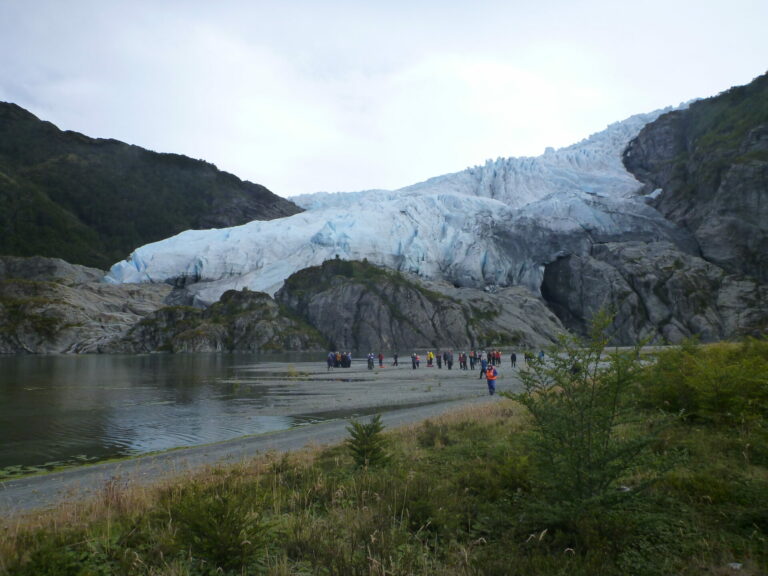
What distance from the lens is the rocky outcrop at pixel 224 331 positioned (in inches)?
3809

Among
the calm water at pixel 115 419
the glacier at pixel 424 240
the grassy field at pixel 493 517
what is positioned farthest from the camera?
the glacier at pixel 424 240

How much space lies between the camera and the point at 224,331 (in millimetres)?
98500

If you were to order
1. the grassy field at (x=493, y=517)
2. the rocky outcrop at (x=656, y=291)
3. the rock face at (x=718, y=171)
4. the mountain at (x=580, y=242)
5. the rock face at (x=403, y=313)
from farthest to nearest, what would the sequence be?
the rock face at (x=718, y=171) < the mountain at (x=580, y=242) < the rock face at (x=403, y=313) < the rocky outcrop at (x=656, y=291) < the grassy field at (x=493, y=517)

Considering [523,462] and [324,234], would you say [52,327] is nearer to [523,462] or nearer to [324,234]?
[324,234]

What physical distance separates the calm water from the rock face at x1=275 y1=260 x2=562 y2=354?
70.6 m

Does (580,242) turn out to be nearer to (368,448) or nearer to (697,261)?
(697,261)

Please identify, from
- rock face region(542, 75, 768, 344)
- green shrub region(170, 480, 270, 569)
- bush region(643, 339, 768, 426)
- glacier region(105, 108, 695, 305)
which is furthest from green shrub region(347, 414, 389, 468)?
glacier region(105, 108, 695, 305)

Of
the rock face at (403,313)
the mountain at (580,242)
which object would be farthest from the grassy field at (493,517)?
the mountain at (580,242)

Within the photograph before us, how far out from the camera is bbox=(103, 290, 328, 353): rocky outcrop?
96.8 meters

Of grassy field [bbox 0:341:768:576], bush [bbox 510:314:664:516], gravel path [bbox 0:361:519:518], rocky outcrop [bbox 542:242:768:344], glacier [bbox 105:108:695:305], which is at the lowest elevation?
gravel path [bbox 0:361:519:518]

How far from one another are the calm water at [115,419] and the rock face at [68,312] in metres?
73.8

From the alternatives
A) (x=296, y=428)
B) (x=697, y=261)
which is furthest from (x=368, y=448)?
(x=697, y=261)

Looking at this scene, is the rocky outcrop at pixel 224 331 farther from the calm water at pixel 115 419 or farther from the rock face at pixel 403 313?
the calm water at pixel 115 419

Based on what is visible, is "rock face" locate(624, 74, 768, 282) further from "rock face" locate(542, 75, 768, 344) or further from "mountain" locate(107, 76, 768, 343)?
"mountain" locate(107, 76, 768, 343)
